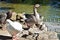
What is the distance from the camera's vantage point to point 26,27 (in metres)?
11.1

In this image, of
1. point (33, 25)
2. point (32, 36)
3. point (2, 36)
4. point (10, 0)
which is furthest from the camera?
point (10, 0)

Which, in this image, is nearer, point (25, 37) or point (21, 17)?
point (25, 37)

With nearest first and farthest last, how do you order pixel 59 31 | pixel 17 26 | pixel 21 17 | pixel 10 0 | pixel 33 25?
pixel 17 26 → pixel 33 25 → pixel 59 31 → pixel 21 17 → pixel 10 0

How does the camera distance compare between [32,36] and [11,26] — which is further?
[32,36]

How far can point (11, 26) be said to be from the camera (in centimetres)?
735

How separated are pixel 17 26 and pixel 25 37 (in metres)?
2.57

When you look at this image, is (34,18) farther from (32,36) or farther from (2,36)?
(2,36)

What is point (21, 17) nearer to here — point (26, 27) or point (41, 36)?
point (26, 27)

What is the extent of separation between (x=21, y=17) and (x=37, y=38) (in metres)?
4.50

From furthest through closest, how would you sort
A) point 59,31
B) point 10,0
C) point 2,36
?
point 10,0 → point 59,31 → point 2,36

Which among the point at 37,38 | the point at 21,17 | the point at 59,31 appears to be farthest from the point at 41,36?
the point at 21,17

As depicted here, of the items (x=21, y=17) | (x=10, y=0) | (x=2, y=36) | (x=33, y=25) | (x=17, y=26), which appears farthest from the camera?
(x=10, y=0)

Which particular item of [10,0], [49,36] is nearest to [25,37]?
[49,36]

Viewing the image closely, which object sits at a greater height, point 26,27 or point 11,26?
point 11,26
